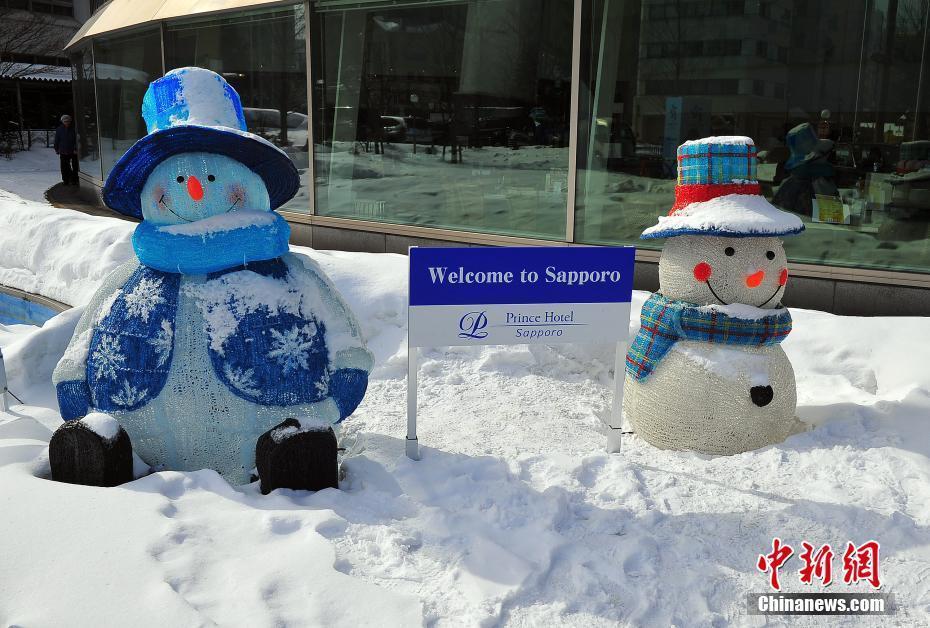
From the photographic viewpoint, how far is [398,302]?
5.91m

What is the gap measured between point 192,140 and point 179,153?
11 centimetres

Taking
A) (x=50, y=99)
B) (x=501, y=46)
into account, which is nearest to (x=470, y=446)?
(x=501, y=46)

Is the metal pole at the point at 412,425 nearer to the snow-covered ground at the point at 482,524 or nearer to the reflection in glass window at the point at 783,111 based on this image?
the snow-covered ground at the point at 482,524

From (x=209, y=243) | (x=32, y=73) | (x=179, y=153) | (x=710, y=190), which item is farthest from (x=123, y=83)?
(x=32, y=73)

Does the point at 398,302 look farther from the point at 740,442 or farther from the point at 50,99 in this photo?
the point at 50,99

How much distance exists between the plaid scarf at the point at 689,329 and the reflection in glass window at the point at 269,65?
6286 mm

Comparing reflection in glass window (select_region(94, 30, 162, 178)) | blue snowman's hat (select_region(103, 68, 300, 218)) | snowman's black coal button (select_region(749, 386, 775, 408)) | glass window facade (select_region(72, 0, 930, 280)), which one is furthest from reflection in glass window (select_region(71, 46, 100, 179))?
snowman's black coal button (select_region(749, 386, 775, 408))

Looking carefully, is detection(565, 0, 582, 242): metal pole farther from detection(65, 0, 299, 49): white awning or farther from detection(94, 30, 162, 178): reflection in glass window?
detection(94, 30, 162, 178): reflection in glass window

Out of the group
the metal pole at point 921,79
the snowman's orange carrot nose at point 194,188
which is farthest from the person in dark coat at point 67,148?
the metal pole at point 921,79

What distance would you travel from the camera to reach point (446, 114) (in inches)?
331

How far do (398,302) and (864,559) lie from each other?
3.66m

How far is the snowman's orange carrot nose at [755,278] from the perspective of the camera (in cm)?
399

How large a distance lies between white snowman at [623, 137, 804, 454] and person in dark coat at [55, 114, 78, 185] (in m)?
15.3

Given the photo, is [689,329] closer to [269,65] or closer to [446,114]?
[446,114]
